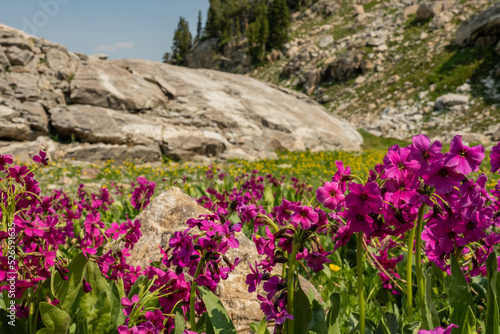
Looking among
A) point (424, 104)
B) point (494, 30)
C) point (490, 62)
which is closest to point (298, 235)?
point (424, 104)

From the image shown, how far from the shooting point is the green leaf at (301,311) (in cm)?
145

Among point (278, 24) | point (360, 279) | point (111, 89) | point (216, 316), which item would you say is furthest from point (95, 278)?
point (278, 24)

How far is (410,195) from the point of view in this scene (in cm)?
122

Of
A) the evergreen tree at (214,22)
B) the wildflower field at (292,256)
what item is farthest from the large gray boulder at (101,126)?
the evergreen tree at (214,22)

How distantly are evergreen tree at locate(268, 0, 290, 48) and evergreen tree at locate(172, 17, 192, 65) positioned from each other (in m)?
32.4

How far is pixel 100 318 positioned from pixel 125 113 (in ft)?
41.3

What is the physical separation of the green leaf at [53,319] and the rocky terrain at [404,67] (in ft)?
80.7

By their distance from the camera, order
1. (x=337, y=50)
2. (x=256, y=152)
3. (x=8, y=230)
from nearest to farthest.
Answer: (x=8, y=230) < (x=256, y=152) < (x=337, y=50)

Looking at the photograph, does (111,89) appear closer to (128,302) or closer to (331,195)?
(128,302)

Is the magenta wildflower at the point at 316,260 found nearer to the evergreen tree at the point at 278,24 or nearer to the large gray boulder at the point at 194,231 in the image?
the large gray boulder at the point at 194,231

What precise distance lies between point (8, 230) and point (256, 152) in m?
13.3

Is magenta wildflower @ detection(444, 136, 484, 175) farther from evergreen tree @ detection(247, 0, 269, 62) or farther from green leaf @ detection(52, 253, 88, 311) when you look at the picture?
evergreen tree @ detection(247, 0, 269, 62)

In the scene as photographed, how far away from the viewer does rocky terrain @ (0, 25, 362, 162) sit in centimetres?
1165

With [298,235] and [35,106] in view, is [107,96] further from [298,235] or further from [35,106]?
[298,235]
